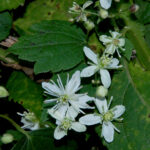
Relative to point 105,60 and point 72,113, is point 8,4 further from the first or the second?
point 72,113

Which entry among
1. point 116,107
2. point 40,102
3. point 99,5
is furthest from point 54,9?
point 116,107

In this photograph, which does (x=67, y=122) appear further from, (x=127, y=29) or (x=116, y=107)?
(x=127, y=29)

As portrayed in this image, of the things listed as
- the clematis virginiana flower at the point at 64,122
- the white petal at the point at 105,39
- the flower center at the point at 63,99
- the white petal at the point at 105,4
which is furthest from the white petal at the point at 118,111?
the white petal at the point at 105,4

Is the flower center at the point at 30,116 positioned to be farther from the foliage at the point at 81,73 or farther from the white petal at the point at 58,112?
the white petal at the point at 58,112

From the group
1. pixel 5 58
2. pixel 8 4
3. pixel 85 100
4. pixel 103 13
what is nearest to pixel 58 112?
pixel 85 100

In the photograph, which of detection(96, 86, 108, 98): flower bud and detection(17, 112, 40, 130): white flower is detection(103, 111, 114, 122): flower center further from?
detection(17, 112, 40, 130): white flower

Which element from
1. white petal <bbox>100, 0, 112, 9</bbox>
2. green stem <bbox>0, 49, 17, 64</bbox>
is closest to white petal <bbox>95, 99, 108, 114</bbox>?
white petal <bbox>100, 0, 112, 9</bbox>
